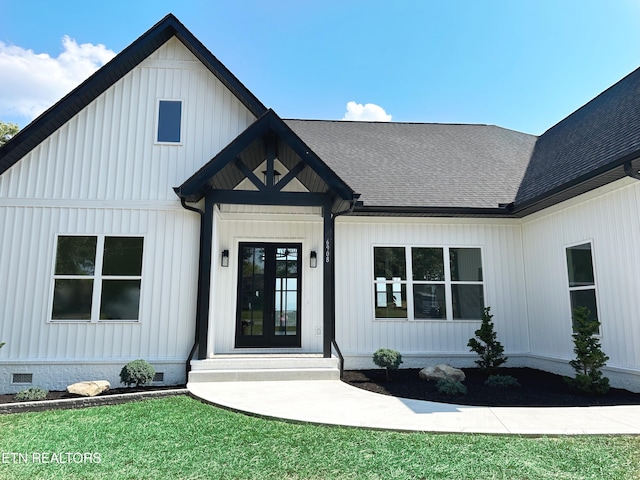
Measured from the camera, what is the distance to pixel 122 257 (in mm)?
7609

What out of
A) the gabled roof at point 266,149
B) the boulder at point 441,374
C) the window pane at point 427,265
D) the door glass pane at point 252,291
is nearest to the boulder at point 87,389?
the door glass pane at point 252,291

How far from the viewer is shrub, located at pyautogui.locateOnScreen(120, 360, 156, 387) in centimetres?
646

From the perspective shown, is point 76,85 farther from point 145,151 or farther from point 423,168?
point 423,168

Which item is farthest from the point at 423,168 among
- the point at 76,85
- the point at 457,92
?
the point at 76,85

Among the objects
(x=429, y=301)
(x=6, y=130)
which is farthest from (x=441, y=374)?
(x=6, y=130)

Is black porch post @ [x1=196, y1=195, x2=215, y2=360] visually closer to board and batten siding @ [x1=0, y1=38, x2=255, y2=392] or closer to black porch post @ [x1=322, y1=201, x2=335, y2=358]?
board and batten siding @ [x1=0, y1=38, x2=255, y2=392]

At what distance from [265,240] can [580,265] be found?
627cm

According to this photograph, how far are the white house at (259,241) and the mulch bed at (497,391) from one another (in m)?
0.53

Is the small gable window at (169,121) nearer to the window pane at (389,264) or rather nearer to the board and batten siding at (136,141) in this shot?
the board and batten siding at (136,141)

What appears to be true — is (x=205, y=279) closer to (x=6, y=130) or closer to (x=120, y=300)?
(x=120, y=300)

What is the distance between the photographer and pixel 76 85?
7.63 meters

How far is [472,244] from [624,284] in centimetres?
304

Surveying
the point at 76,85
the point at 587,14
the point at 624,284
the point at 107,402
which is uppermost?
the point at 587,14

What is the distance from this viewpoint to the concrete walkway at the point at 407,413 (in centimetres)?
448
